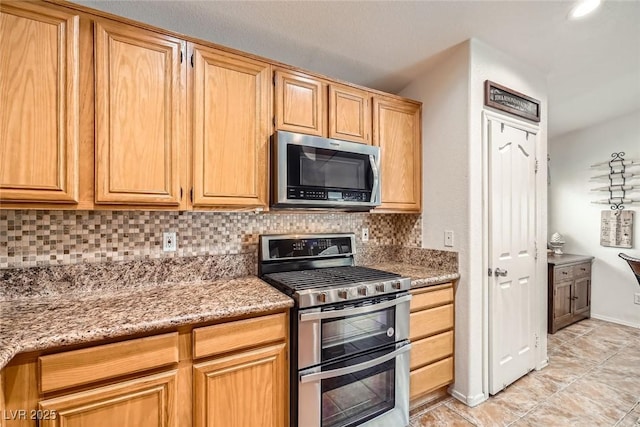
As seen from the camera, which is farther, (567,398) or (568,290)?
(568,290)

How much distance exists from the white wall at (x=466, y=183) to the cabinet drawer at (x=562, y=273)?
6.17 ft

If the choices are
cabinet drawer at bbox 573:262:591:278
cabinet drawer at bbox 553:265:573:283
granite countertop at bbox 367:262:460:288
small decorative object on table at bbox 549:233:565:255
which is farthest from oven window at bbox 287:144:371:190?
small decorative object on table at bbox 549:233:565:255

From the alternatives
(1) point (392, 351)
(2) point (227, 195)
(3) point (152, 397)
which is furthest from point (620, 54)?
(3) point (152, 397)

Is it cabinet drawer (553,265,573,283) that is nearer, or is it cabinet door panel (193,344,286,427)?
cabinet door panel (193,344,286,427)

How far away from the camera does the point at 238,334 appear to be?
1365 millimetres

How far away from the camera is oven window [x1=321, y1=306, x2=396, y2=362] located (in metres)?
1.57

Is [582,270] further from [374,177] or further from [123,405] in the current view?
[123,405]

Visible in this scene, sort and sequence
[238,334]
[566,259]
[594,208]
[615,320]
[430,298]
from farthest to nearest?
[594,208] < [615,320] < [566,259] < [430,298] < [238,334]

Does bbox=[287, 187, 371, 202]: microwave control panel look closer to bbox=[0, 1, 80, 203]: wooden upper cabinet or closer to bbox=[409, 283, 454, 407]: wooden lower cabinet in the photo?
bbox=[409, 283, 454, 407]: wooden lower cabinet

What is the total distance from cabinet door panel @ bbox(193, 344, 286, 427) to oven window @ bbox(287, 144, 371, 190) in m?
0.96

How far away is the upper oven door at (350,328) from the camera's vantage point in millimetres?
1500

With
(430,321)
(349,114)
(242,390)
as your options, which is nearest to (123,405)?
(242,390)

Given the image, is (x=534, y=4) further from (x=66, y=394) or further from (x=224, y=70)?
(x=66, y=394)

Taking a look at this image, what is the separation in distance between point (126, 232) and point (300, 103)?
129 cm
